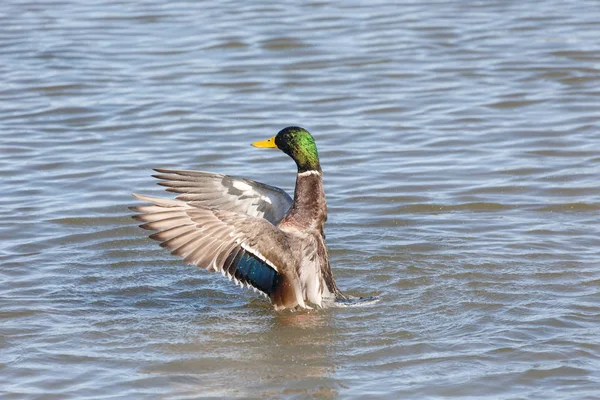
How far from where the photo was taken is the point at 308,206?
22.1 ft

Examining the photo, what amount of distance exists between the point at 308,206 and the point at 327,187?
2.28 m

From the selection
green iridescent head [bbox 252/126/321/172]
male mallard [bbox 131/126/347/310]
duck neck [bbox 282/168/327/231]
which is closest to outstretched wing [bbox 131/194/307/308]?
male mallard [bbox 131/126/347/310]

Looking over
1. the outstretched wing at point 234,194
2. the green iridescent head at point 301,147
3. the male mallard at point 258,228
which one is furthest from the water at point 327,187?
the green iridescent head at point 301,147

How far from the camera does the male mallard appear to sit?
6.09m

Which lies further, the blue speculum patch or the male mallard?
the blue speculum patch

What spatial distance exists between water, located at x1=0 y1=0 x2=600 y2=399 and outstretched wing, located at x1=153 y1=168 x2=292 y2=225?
21.5 inches

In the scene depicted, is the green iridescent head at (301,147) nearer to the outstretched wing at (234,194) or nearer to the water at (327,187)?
the outstretched wing at (234,194)

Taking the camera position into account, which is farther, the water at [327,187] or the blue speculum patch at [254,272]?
the blue speculum patch at [254,272]

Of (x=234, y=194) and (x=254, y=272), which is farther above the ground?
(x=234, y=194)

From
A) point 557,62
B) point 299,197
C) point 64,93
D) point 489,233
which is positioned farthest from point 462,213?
point 64,93

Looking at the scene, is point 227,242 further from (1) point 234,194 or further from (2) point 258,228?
(1) point 234,194

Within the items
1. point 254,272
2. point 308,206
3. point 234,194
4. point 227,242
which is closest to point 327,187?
point 234,194

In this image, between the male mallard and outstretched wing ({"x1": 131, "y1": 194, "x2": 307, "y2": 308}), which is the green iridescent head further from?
outstretched wing ({"x1": 131, "y1": 194, "x2": 307, "y2": 308})

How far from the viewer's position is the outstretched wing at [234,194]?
7078 mm
